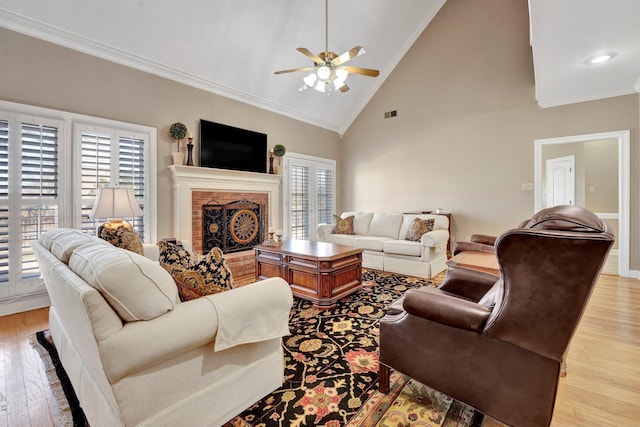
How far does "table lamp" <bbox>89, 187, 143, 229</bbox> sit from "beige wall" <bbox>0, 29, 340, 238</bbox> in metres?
0.98

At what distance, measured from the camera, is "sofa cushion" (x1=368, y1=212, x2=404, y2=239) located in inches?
198

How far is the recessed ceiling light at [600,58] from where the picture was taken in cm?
Result: 310

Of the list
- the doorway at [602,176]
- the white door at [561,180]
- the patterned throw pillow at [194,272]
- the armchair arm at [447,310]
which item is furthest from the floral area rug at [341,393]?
the white door at [561,180]

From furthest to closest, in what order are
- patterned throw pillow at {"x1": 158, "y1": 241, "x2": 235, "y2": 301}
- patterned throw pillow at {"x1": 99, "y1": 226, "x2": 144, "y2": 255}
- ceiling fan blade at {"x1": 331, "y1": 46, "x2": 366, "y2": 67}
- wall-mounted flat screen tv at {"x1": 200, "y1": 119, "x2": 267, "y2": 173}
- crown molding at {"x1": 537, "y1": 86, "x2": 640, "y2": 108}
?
1. wall-mounted flat screen tv at {"x1": 200, "y1": 119, "x2": 267, "y2": 173}
2. crown molding at {"x1": 537, "y1": 86, "x2": 640, "y2": 108}
3. ceiling fan blade at {"x1": 331, "y1": 46, "x2": 366, "y2": 67}
4. patterned throw pillow at {"x1": 99, "y1": 226, "x2": 144, "y2": 255}
5. patterned throw pillow at {"x1": 158, "y1": 241, "x2": 235, "y2": 301}

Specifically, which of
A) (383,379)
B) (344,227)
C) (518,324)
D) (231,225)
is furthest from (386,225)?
(518,324)

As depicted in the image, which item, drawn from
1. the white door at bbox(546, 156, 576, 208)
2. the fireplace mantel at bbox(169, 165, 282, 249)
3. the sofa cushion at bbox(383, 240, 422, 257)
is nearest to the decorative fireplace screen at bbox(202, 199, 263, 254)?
the fireplace mantel at bbox(169, 165, 282, 249)

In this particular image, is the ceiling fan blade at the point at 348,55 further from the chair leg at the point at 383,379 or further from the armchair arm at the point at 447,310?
the chair leg at the point at 383,379

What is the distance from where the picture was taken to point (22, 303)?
299cm

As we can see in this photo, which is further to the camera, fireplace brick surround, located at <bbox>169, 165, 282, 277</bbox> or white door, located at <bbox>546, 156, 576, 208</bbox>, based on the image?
white door, located at <bbox>546, 156, 576, 208</bbox>

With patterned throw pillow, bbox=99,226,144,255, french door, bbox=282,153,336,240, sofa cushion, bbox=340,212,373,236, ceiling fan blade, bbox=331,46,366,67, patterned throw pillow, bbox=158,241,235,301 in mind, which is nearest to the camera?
patterned throw pillow, bbox=158,241,235,301

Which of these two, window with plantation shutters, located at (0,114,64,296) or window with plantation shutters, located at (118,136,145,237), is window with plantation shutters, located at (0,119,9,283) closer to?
window with plantation shutters, located at (0,114,64,296)

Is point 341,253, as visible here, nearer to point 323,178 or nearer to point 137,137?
point 137,137

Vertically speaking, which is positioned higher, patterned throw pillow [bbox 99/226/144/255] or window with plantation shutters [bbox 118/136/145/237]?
window with plantation shutters [bbox 118/136/145/237]

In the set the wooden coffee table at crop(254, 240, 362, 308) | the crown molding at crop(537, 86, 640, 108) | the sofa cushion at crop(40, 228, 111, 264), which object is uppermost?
the crown molding at crop(537, 86, 640, 108)
